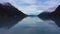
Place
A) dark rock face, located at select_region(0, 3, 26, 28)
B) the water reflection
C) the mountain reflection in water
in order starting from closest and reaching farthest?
1. the mountain reflection in water
2. the water reflection
3. dark rock face, located at select_region(0, 3, 26, 28)

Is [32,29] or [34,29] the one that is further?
[34,29]

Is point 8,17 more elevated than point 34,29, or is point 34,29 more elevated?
point 8,17

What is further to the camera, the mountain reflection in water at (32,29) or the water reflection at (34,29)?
the water reflection at (34,29)

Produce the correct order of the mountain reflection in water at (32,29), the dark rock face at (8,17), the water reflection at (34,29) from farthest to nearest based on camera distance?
the dark rock face at (8,17), the water reflection at (34,29), the mountain reflection in water at (32,29)

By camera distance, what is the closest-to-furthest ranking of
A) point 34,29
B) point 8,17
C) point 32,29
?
point 32,29 → point 34,29 → point 8,17

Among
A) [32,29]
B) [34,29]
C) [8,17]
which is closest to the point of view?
[32,29]

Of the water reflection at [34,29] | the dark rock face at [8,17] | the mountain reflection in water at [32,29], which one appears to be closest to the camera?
the mountain reflection in water at [32,29]

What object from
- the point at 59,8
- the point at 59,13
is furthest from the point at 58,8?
the point at 59,13

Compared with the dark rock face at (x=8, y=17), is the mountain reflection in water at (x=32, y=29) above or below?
below

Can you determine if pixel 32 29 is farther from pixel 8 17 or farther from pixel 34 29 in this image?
pixel 8 17


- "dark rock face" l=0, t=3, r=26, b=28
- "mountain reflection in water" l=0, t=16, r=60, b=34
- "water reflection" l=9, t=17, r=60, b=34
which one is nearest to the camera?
"mountain reflection in water" l=0, t=16, r=60, b=34

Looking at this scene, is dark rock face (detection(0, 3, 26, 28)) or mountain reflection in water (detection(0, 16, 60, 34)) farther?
dark rock face (detection(0, 3, 26, 28))

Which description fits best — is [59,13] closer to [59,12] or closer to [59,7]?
[59,12]

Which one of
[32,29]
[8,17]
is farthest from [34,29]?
[8,17]
